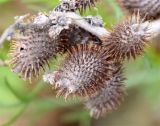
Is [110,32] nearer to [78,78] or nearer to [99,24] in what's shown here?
[99,24]

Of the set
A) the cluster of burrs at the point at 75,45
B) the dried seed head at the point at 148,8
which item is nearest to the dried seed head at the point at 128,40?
the cluster of burrs at the point at 75,45

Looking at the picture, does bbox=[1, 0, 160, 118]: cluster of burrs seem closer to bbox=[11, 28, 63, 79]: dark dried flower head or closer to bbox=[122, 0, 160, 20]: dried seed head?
bbox=[11, 28, 63, 79]: dark dried flower head

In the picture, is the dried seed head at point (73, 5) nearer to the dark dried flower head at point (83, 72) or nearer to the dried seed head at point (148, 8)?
the dark dried flower head at point (83, 72)

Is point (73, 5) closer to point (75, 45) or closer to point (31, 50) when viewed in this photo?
point (75, 45)

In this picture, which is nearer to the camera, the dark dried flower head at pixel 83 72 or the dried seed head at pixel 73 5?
the dark dried flower head at pixel 83 72

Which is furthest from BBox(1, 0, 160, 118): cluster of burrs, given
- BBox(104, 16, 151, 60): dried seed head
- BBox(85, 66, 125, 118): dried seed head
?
BBox(85, 66, 125, 118): dried seed head

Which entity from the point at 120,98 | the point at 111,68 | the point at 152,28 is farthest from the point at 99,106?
the point at 152,28
